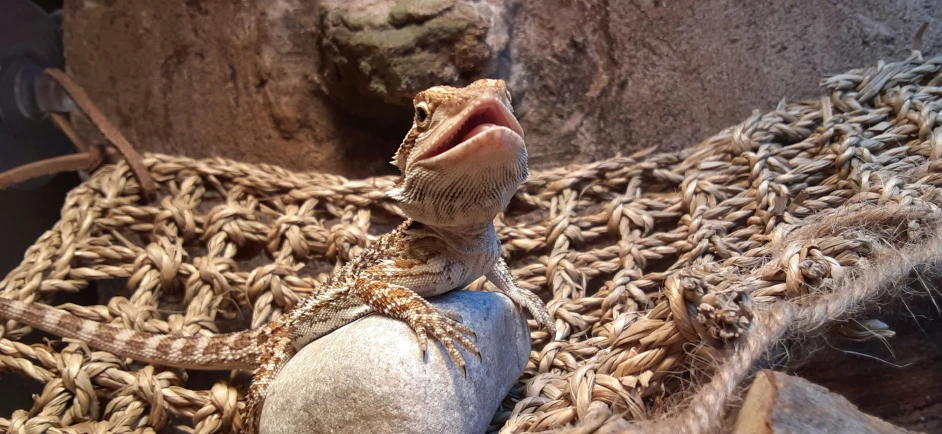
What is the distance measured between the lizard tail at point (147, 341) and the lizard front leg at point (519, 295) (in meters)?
0.95

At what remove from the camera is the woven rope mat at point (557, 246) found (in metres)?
1.75

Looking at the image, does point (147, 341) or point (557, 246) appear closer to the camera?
point (147, 341)

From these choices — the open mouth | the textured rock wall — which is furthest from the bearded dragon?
the textured rock wall

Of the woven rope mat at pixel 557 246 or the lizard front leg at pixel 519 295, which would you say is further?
the lizard front leg at pixel 519 295

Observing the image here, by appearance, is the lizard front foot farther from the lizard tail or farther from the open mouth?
the lizard tail

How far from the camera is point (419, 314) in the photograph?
5.68ft

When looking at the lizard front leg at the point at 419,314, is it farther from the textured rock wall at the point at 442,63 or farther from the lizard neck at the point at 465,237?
the textured rock wall at the point at 442,63

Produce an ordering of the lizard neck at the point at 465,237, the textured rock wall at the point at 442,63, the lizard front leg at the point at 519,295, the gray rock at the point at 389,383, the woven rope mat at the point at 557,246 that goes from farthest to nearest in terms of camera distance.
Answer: the textured rock wall at the point at 442,63
the lizard front leg at the point at 519,295
the lizard neck at the point at 465,237
the woven rope mat at the point at 557,246
the gray rock at the point at 389,383

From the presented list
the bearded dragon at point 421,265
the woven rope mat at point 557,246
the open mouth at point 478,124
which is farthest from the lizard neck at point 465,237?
the woven rope mat at point 557,246

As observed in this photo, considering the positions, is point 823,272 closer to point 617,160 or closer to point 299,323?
point 617,160

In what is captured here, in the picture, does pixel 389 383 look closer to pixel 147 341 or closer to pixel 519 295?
pixel 519 295

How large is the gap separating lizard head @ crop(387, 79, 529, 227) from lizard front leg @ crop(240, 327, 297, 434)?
710 millimetres

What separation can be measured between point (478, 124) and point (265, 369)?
1.17m

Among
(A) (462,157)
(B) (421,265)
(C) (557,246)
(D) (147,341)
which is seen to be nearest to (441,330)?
(B) (421,265)
